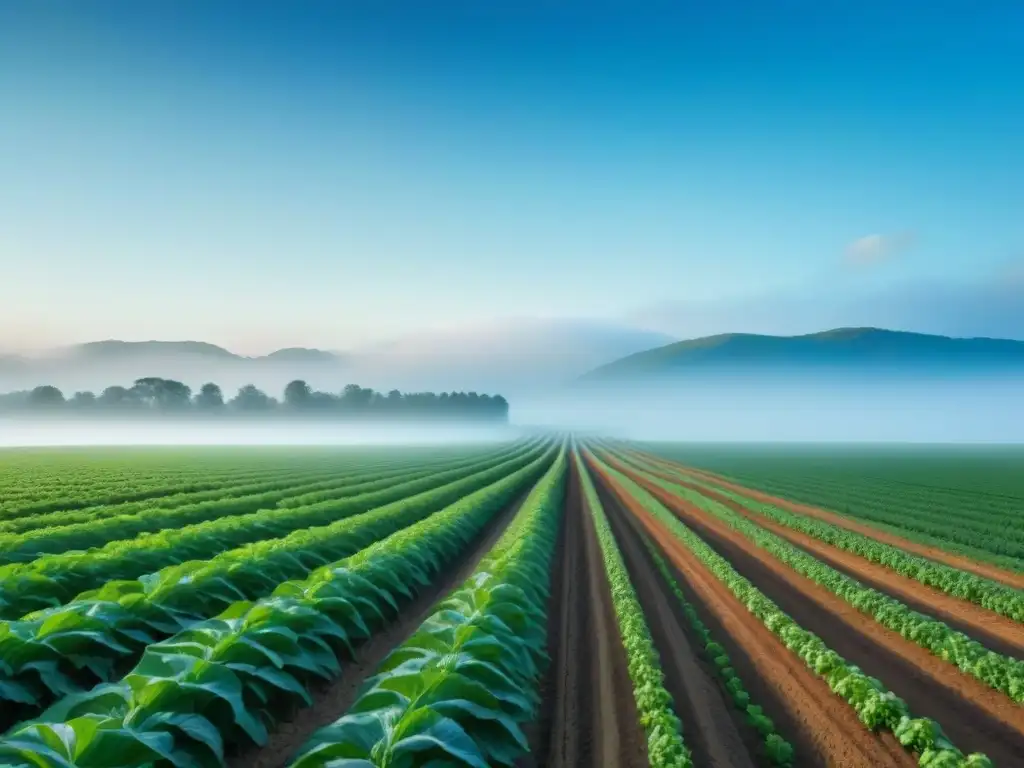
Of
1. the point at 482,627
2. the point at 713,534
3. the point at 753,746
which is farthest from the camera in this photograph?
the point at 713,534

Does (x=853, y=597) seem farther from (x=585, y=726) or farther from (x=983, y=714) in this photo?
(x=585, y=726)

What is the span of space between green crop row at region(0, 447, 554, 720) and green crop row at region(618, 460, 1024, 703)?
1215 cm

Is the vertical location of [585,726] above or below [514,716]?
below

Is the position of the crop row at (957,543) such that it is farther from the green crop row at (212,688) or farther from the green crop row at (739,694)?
the green crop row at (212,688)

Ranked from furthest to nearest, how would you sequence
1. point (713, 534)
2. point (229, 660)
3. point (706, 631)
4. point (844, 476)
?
point (844, 476) → point (713, 534) → point (706, 631) → point (229, 660)

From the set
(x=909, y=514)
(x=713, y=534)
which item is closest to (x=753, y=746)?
(x=713, y=534)

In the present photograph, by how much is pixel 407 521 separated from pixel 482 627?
14939mm

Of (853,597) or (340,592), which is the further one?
(853,597)

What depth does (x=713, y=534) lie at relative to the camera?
21.8m

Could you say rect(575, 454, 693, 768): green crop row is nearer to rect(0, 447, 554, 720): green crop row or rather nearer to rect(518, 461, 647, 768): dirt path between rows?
rect(518, 461, 647, 768): dirt path between rows

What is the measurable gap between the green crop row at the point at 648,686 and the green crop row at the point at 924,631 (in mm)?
4830

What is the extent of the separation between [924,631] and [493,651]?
8321mm

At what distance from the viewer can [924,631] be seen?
1012cm

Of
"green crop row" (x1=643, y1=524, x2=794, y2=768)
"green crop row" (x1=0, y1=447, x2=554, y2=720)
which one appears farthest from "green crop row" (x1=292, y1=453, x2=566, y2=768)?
"green crop row" (x1=0, y1=447, x2=554, y2=720)
